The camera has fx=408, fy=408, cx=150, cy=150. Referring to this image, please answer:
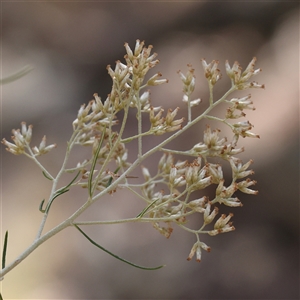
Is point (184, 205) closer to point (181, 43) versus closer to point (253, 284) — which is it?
point (253, 284)

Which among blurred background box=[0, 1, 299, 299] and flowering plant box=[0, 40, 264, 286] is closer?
flowering plant box=[0, 40, 264, 286]

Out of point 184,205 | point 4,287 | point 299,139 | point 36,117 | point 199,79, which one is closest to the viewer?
point 184,205

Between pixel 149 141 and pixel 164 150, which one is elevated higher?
pixel 149 141

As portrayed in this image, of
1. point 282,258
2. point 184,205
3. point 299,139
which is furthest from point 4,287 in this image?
point 184,205

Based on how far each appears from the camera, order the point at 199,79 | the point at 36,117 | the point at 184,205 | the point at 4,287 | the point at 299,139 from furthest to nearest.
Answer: the point at 36,117, the point at 199,79, the point at 299,139, the point at 4,287, the point at 184,205

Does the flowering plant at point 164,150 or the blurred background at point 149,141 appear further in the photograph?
the blurred background at point 149,141

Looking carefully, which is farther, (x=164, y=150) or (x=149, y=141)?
(x=149, y=141)

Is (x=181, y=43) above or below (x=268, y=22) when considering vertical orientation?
below

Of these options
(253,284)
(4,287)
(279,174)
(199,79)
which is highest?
(199,79)
